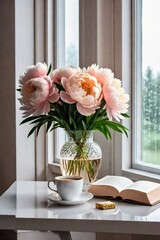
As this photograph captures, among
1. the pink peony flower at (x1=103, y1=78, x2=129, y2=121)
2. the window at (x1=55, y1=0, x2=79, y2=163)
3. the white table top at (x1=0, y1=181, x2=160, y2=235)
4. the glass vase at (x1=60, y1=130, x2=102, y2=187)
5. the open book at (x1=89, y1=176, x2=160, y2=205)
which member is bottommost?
the white table top at (x1=0, y1=181, x2=160, y2=235)

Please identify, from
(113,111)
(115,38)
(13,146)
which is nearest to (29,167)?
(13,146)

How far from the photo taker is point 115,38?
1.89 meters

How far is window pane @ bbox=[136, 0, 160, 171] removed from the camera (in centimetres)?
181

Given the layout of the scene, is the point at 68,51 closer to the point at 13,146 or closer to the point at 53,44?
the point at 53,44

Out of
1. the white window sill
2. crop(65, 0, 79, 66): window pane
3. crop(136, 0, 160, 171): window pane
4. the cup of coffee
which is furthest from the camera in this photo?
crop(65, 0, 79, 66): window pane

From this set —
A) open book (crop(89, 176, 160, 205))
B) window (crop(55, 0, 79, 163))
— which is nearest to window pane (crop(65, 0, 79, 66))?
window (crop(55, 0, 79, 163))

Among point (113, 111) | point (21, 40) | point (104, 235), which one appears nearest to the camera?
point (113, 111)

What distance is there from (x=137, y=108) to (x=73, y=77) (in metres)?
A: 0.66

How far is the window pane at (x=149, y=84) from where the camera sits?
1.81 m

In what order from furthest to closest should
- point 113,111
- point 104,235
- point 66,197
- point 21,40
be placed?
point 21,40, point 104,235, point 113,111, point 66,197

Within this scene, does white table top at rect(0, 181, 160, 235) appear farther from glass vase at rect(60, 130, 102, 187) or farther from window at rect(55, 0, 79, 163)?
window at rect(55, 0, 79, 163)

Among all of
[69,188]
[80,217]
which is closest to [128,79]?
[69,188]

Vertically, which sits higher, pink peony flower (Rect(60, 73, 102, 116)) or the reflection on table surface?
pink peony flower (Rect(60, 73, 102, 116))

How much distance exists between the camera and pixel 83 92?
1281 mm
